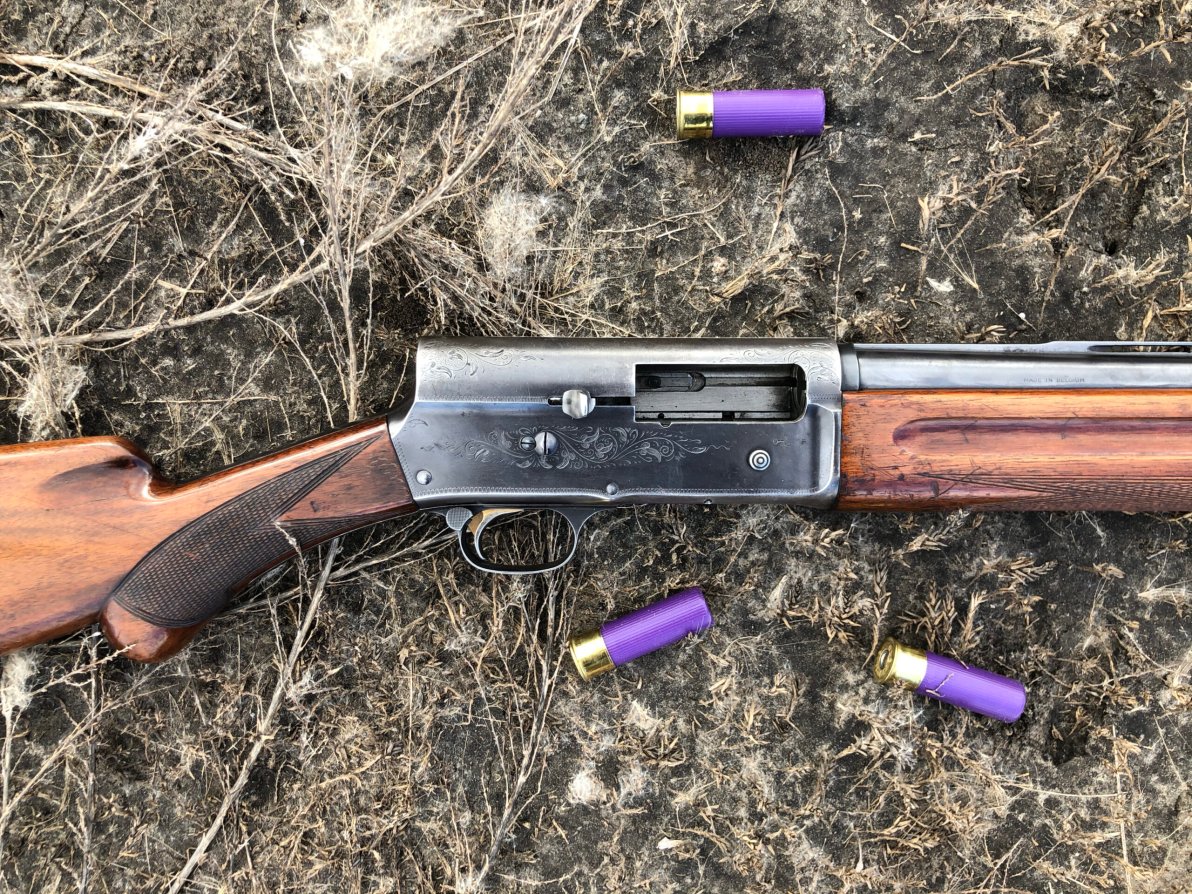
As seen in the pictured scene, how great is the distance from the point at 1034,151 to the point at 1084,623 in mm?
1880

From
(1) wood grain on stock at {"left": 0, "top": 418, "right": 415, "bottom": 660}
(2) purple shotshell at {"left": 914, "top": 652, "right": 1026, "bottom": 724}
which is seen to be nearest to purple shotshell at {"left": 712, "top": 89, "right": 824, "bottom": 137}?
(1) wood grain on stock at {"left": 0, "top": 418, "right": 415, "bottom": 660}

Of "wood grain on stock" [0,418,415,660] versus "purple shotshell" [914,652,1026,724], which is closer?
"wood grain on stock" [0,418,415,660]

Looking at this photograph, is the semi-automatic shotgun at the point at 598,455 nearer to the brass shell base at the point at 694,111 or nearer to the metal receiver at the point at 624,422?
the metal receiver at the point at 624,422

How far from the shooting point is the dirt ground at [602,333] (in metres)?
3.08

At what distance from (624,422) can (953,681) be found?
5.52 ft

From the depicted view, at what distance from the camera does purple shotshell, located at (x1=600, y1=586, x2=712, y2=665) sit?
3.00 m

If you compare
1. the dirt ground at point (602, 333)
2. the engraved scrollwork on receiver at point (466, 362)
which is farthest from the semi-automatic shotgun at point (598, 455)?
Answer: the dirt ground at point (602, 333)

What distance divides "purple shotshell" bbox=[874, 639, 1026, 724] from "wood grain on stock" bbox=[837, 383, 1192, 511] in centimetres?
75

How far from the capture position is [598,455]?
2.46m

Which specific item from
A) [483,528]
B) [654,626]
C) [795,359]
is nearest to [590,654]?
[654,626]

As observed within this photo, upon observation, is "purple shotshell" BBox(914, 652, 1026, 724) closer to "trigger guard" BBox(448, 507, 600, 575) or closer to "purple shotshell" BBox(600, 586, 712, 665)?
"purple shotshell" BBox(600, 586, 712, 665)

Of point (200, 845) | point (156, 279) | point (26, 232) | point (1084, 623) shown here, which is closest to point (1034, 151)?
point (1084, 623)

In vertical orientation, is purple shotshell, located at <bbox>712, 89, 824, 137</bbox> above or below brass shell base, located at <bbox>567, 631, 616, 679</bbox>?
above

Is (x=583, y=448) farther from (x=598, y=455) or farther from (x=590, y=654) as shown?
(x=590, y=654)
